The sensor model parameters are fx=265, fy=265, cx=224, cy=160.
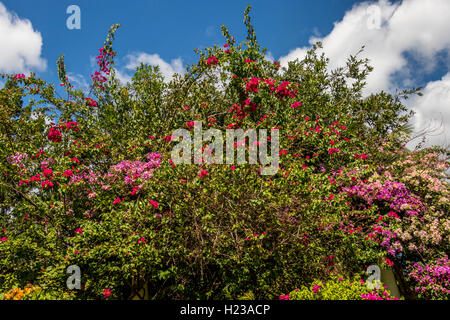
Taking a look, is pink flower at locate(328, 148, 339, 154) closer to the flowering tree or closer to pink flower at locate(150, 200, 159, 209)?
the flowering tree

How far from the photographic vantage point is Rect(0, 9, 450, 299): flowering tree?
5422 mm

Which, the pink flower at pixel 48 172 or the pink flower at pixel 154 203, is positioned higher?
the pink flower at pixel 48 172

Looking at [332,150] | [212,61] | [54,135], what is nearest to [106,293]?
[54,135]

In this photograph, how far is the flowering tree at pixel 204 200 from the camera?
5.42 metres

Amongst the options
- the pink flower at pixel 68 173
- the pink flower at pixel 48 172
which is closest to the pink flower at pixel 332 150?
the pink flower at pixel 68 173

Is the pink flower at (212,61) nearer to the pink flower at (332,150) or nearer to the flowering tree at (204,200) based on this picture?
the flowering tree at (204,200)

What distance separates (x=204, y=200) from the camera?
5.50 metres

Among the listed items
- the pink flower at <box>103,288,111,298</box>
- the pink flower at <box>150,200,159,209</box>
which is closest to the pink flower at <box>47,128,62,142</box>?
the pink flower at <box>150,200,159,209</box>

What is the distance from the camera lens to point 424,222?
7848 mm

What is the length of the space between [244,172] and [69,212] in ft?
15.2

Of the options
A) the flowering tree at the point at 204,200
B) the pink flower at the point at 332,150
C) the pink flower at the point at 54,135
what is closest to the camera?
the flowering tree at the point at 204,200

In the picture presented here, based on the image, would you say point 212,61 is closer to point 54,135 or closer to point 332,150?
point 332,150
